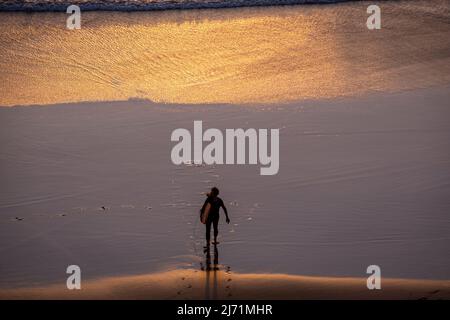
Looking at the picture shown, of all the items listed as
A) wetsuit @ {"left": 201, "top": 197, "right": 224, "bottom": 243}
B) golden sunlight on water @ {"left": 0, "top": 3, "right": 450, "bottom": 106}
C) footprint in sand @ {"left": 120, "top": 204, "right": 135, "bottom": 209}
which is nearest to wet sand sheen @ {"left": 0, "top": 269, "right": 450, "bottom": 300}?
wetsuit @ {"left": 201, "top": 197, "right": 224, "bottom": 243}

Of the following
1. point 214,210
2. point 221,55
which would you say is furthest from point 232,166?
point 221,55

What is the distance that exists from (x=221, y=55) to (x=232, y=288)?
9823 mm

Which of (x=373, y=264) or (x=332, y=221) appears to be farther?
(x=332, y=221)

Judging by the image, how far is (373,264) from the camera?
44.8ft

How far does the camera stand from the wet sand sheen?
12.6 meters

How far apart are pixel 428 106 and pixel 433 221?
163 inches

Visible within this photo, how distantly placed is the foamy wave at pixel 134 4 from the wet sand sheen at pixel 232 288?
41.8ft

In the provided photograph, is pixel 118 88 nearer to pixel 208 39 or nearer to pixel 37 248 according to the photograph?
pixel 208 39

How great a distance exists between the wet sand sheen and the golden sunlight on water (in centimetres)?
665

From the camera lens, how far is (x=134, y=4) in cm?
2461

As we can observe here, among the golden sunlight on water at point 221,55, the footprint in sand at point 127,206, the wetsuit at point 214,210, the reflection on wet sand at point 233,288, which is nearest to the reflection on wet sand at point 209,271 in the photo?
the reflection on wet sand at point 233,288

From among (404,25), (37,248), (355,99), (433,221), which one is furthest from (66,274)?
(404,25)

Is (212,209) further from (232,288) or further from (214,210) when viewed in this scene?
(232,288)

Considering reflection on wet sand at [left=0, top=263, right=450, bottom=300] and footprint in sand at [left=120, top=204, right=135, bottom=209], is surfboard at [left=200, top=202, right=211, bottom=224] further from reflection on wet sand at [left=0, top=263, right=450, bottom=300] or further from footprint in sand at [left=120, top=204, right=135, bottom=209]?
footprint in sand at [left=120, top=204, right=135, bottom=209]
